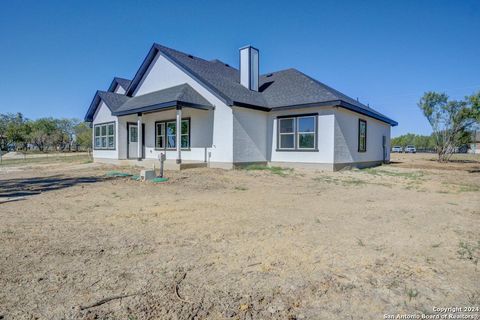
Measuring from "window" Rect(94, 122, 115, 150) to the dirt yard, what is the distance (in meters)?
13.0

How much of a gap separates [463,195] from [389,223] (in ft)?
15.7

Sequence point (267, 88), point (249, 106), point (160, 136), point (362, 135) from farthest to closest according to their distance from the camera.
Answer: point (267, 88) → point (160, 136) → point (362, 135) → point (249, 106)

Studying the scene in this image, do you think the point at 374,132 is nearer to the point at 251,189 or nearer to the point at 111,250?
the point at 251,189

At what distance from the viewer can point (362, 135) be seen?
54.9 feet

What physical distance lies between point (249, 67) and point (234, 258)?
15262 mm

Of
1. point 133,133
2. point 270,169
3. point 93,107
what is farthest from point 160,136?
point 270,169

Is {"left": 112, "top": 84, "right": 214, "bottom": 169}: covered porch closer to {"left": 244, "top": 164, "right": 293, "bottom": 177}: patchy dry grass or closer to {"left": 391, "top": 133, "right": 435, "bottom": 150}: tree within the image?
{"left": 244, "top": 164, "right": 293, "bottom": 177}: patchy dry grass

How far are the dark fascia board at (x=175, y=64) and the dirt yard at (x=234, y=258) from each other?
8.43m

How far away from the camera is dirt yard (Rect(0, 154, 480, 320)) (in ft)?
8.16

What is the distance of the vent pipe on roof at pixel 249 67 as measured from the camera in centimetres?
1681

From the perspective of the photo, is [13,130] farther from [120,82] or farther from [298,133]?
[298,133]

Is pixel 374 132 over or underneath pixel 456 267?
over

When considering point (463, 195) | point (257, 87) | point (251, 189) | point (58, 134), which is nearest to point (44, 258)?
point (251, 189)

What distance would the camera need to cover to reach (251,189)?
8820 mm
